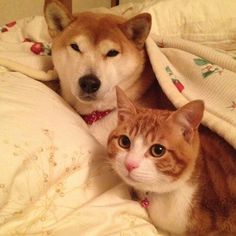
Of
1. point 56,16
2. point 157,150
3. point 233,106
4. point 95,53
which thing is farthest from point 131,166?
point 56,16

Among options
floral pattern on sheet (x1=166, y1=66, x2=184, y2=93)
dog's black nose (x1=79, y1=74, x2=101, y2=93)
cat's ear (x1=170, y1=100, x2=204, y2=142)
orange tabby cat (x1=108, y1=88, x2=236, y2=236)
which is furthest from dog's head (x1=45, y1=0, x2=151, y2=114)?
cat's ear (x1=170, y1=100, x2=204, y2=142)

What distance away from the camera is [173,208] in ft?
2.99

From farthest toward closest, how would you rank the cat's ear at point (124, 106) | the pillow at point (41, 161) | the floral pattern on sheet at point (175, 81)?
the floral pattern on sheet at point (175, 81) → the cat's ear at point (124, 106) → the pillow at point (41, 161)

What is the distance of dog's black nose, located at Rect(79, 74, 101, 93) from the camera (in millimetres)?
1127

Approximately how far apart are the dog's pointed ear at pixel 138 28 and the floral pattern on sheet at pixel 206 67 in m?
0.20

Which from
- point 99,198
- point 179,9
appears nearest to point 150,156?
point 99,198

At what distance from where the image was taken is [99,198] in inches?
36.7

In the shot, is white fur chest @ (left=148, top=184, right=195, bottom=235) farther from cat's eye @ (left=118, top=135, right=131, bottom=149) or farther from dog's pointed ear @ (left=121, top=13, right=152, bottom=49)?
dog's pointed ear @ (left=121, top=13, right=152, bottom=49)

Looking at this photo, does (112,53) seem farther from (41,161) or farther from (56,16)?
(41,161)

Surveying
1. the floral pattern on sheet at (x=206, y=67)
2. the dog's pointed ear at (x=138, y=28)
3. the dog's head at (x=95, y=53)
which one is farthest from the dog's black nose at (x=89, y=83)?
the floral pattern on sheet at (x=206, y=67)

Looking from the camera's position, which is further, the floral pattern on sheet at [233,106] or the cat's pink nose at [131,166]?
the floral pattern on sheet at [233,106]

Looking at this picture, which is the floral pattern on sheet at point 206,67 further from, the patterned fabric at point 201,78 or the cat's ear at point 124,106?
the cat's ear at point 124,106

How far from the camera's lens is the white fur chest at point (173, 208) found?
90cm

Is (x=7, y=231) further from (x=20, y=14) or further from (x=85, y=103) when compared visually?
(x=20, y=14)
